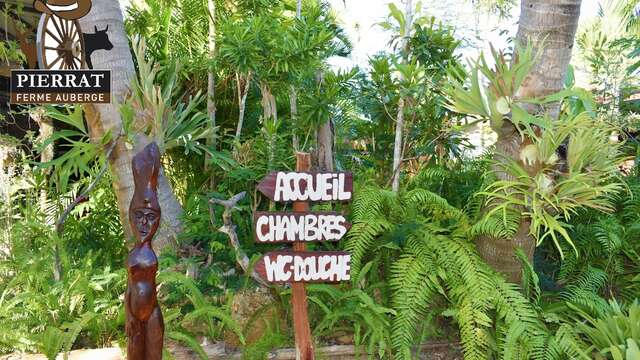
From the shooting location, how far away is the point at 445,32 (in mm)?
4199

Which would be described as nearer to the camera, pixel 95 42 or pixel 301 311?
pixel 301 311

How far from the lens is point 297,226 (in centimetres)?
262

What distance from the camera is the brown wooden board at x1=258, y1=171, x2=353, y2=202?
8.55 feet

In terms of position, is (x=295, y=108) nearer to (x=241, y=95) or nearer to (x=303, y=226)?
(x=241, y=95)

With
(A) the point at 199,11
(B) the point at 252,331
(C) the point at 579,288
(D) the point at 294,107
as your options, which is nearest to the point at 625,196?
(C) the point at 579,288

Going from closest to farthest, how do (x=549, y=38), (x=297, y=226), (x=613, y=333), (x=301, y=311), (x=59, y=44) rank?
(x=297, y=226)
(x=301, y=311)
(x=613, y=333)
(x=549, y=38)
(x=59, y=44)

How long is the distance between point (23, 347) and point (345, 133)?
3.12 m

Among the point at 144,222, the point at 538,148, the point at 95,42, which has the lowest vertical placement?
the point at 144,222

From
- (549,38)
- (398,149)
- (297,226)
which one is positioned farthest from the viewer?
(398,149)

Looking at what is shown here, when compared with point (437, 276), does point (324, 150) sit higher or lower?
higher

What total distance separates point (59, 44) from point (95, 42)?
1.38 feet

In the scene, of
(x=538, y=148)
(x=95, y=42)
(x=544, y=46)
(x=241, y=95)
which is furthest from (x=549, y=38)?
(x=95, y=42)

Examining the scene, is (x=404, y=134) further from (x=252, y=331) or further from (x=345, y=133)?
(x=252, y=331)

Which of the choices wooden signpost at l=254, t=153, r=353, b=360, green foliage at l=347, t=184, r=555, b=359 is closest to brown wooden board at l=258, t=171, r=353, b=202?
wooden signpost at l=254, t=153, r=353, b=360
